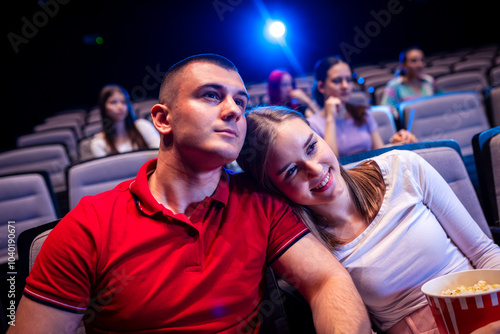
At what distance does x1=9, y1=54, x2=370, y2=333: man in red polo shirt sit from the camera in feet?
3.07

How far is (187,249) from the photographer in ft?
3.33

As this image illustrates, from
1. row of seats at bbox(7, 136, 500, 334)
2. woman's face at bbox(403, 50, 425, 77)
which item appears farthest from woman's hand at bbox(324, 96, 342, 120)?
woman's face at bbox(403, 50, 425, 77)

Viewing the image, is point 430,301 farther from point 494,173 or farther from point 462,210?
point 494,173

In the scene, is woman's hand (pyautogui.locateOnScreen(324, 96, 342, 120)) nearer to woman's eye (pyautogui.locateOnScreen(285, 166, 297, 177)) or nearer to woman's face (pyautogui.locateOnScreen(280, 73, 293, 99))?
woman's face (pyautogui.locateOnScreen(280, 73, 293, 99))

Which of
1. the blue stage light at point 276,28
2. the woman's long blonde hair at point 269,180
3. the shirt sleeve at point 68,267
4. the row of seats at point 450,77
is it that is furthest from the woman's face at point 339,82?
the blue stage light at point 276,28

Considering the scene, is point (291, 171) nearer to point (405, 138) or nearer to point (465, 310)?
point (465, 310)

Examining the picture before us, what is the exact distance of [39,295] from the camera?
89 centimetres

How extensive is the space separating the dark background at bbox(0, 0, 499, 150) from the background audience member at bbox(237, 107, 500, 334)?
5.90m

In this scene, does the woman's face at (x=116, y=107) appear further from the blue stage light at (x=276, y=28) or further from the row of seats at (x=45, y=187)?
the blue stage light at (x=276, y=28)

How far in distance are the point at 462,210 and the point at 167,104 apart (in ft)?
3.22

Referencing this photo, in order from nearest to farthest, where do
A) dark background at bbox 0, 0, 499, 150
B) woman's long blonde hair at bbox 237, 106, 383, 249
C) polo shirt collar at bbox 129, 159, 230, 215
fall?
polo shirt collar at bbox 129, 159, 230, 215, woman's long blonde hair at bbox 237, 106, 383, 249, dark background at bbox 0, 0, 499, 150

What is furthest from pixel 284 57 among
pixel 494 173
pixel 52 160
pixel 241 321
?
pixel 241 321

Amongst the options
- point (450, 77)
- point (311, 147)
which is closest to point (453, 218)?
point (311, 147)

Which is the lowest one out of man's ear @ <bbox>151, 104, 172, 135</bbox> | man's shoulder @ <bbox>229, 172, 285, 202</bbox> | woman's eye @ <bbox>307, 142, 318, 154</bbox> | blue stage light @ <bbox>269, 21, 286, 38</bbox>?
man's shoulder @ <bbox>229, 172, 285, 202</bbox>
